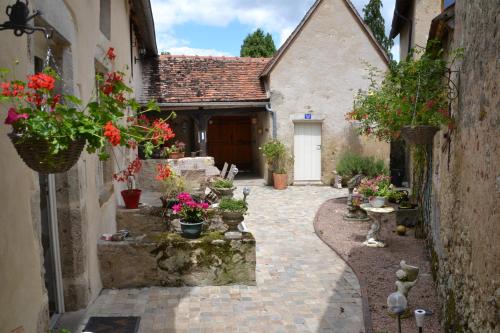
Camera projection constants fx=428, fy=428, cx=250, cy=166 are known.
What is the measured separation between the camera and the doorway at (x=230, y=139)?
1908cm

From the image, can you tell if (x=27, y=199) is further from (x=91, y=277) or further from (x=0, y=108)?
(x=91, y=277)

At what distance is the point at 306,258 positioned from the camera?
6957 mm

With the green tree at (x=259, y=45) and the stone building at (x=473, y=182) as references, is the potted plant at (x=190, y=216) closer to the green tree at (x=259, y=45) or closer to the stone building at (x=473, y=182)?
the stone building at (x=473, y=182)

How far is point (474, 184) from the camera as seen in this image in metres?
3.35

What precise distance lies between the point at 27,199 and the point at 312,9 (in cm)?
1256

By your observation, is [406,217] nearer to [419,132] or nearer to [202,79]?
[419,132]

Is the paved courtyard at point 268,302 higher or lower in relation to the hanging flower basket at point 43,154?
lower

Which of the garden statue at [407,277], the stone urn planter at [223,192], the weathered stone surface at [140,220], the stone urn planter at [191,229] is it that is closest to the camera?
the garden statue at [407,277]

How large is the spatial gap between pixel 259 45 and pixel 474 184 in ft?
93.4

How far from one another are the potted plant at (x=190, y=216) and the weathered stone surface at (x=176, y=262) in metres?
0.11

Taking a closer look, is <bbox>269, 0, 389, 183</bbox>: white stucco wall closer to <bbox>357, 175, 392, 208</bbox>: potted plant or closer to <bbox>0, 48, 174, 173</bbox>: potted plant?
<bbox>357, 175, 392, 208</bbox>: potted plant

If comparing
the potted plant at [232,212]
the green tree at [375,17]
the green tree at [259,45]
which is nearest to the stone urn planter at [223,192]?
the potted plant at [232,212]

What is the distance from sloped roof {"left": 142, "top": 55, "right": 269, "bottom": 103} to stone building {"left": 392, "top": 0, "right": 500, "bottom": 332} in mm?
10094

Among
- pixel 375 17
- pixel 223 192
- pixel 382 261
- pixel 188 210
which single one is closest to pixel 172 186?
pixel 223 192
